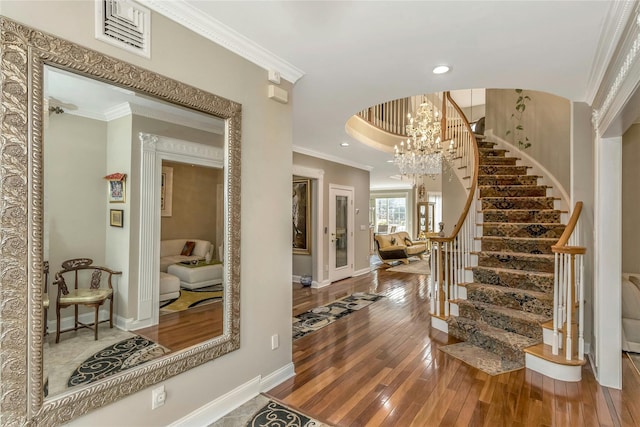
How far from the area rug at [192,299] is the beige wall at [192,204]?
0.33m

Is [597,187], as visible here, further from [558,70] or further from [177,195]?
[177,195]

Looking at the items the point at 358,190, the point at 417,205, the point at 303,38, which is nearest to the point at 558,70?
the point at 303,38

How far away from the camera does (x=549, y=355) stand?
279 cm

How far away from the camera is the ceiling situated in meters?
1.84

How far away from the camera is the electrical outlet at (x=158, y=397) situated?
1739 mm

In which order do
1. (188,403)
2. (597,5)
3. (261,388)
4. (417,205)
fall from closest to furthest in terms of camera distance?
1. (597,5)
2. (188,403)
3. (261,388)
4. (417,205)

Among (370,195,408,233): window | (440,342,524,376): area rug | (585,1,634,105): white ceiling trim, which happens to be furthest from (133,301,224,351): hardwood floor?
(370,195,408,233): window

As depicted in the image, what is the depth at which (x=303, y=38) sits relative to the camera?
2156 mm

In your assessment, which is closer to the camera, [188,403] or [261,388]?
[188,403]

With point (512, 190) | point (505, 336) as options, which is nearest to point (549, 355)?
point (505, 336)

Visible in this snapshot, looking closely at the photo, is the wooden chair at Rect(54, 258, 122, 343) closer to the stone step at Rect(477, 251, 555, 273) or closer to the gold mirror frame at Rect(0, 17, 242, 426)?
the gold mirror frame at Rect(0, 17, 242, 426)

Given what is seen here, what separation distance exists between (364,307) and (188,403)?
128 inches

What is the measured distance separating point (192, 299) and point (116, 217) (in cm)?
72

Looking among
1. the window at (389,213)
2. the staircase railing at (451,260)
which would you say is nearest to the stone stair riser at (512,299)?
the staircase railing at (451,260)
